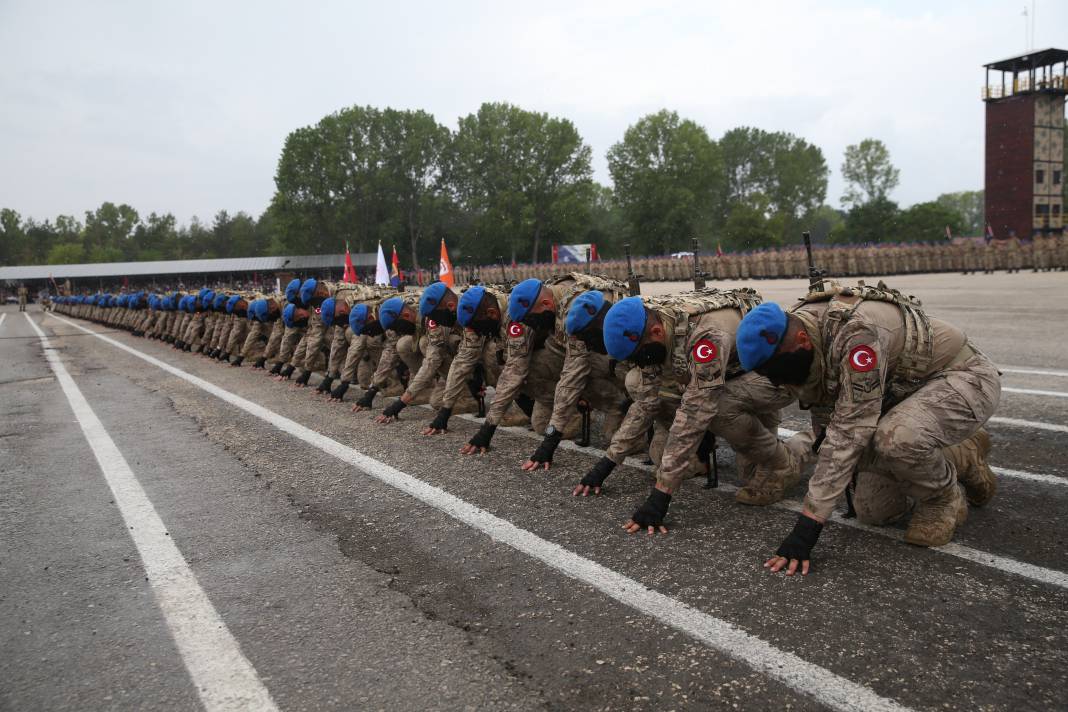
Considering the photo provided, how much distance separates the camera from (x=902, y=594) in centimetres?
355

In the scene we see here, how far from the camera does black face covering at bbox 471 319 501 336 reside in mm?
7383

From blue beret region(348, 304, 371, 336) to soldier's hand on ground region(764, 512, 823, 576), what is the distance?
22.0 feet

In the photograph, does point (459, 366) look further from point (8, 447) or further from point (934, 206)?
point (934, 206)

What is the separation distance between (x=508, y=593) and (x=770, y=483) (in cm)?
217

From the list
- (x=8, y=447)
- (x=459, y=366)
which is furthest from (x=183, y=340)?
(x=459, y=366)

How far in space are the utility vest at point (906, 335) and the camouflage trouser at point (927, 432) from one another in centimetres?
12

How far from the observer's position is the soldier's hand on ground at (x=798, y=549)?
12.6 ft

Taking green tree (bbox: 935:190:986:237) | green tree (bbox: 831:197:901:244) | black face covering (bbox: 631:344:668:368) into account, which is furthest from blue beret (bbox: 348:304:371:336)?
→ green tree (bbox: 935:190:986:237)

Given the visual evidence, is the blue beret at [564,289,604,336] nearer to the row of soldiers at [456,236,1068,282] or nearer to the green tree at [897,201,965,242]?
the row of soldiers at [456,236,1068,282]

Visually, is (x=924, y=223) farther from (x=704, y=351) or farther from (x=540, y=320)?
(x=704, y=351)

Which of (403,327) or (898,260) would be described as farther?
(898,260)

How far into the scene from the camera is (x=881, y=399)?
4.04 meters

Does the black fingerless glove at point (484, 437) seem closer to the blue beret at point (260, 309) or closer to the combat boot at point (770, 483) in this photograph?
the combat boot at point (770, 483)

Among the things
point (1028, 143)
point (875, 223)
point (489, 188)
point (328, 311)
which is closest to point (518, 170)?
point (489, 188)
